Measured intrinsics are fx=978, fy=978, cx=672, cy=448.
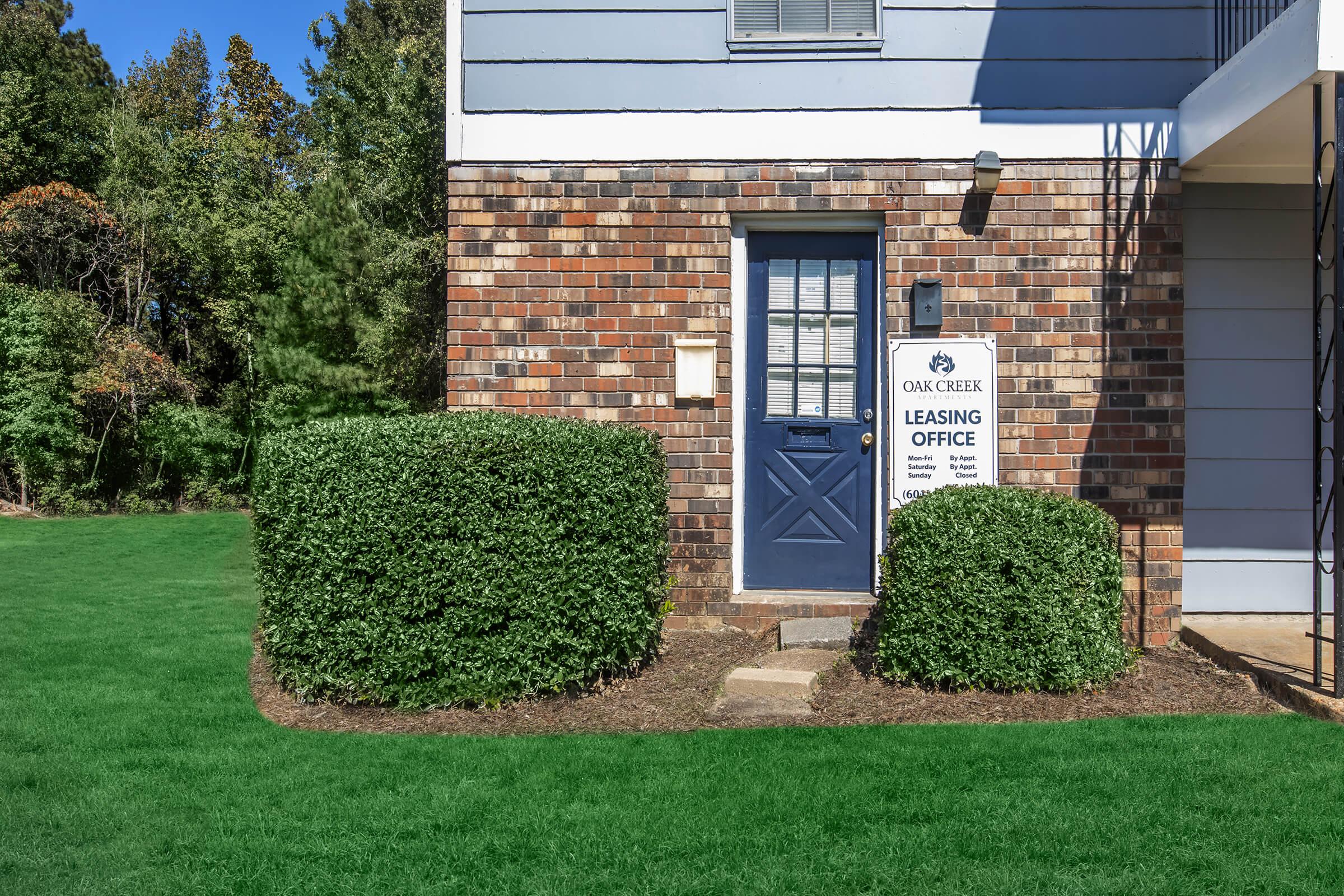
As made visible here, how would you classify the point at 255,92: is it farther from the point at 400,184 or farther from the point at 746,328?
the point at 746,328

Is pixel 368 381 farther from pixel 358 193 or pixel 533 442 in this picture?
pixel 533 442

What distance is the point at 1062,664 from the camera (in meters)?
4.72

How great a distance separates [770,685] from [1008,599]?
1.23m

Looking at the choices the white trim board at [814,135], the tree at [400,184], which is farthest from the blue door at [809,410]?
the tree at [400,184]

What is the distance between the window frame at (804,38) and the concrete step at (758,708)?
3.93 meters

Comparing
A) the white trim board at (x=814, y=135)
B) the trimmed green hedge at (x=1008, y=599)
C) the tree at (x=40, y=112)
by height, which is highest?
the tree at (x=40, y=112)

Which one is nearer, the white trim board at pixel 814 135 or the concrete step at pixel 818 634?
the concrete step at pixel 818 634

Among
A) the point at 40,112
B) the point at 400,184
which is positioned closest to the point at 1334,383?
the point at 400,184

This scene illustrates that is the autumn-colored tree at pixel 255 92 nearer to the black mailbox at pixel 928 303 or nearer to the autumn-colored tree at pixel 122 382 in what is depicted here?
the autumn-colored tree at pixel 122 382

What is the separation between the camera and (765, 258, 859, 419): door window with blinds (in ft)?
20.9

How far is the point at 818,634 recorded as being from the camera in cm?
579

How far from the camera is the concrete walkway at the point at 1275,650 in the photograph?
4516mm

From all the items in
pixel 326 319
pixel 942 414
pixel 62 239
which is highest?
pixel 62 239

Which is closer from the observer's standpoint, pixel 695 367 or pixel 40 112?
pixel 695 367
